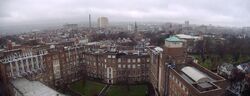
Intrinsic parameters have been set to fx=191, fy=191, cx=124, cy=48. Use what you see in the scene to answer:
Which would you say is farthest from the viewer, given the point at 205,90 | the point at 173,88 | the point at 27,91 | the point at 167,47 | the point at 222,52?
the point at 222,52

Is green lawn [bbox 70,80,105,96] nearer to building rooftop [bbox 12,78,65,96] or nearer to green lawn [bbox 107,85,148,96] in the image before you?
green lawn [bbox 107,85,148,96]

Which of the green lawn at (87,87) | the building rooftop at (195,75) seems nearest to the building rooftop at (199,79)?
the building rooftop at (195,75)

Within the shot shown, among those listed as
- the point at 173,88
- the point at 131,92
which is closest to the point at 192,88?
the point at 173,88

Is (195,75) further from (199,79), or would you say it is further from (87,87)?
(87,87)

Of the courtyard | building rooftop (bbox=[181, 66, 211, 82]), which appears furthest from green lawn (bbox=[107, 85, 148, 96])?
building rooftop (bbox=[181, 66, 211, 82])

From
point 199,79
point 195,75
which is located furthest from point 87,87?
point 199,79

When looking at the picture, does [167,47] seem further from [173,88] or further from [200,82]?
[200,82]
